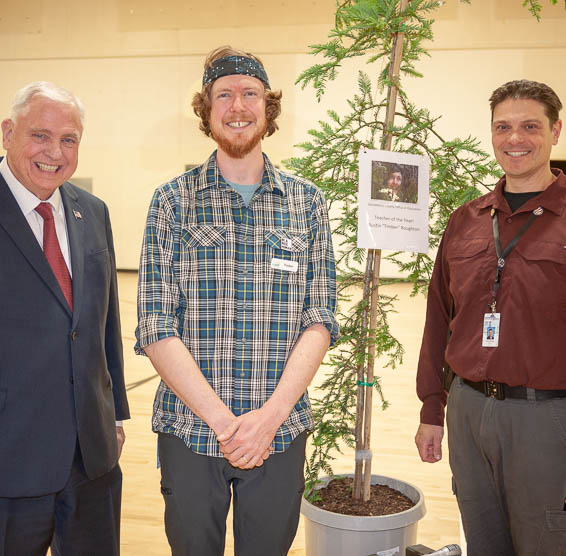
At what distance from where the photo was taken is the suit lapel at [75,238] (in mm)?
1924

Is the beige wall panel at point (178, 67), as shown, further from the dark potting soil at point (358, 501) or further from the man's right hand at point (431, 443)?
the man's right hand at point (431, 443)

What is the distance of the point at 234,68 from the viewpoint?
1.90 meters

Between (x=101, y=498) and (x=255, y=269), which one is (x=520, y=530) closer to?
(x=255, y=269)

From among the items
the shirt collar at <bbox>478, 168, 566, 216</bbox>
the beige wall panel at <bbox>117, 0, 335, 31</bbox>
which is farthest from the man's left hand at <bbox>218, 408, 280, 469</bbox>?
the beige wall panel at <bbox>117, 0, 335, 31</bbox>

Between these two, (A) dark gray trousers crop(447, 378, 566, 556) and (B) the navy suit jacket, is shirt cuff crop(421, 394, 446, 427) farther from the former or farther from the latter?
(B) the navy suit jacket

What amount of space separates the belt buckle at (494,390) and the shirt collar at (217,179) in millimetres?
901

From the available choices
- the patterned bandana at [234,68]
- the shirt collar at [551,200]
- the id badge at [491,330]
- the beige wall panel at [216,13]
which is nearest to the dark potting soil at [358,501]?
the id badge at [491,330]

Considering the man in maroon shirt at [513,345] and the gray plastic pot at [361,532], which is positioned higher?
the man in maroon shirt at [513,345]

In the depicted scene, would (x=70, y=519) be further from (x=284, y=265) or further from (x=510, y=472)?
(x=510, y=472)

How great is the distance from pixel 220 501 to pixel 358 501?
40.2 inches

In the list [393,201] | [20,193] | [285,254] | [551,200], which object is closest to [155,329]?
[285,254]

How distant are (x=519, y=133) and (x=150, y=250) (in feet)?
4.21

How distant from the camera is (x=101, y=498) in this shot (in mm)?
2008

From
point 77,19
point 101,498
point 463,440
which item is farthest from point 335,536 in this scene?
point 77,19
